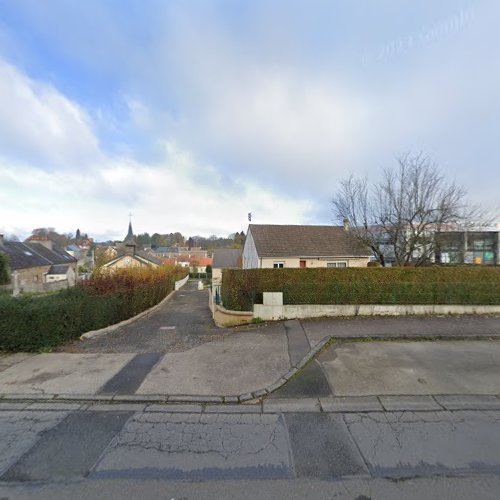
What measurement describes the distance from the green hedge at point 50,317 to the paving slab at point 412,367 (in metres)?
6.33

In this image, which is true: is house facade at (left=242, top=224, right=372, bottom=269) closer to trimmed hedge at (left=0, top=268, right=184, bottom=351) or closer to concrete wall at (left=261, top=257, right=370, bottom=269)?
concrete wall at (left=261, top=257, right=370, bottom=269)

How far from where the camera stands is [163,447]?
9.63ft

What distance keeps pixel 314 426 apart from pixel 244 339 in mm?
3265

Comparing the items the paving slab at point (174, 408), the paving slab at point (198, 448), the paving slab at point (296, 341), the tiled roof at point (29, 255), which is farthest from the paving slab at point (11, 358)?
the tiled roof at point (29, 255)

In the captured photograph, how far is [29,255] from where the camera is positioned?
110 feet

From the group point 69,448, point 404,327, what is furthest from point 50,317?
point 404,327

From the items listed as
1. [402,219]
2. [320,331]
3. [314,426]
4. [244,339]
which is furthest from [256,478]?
[402,219]

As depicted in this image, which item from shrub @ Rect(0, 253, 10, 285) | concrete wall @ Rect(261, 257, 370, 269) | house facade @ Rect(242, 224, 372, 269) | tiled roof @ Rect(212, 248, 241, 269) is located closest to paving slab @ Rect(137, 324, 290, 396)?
concrete wall @ Rect(261, 257, 370, 269)

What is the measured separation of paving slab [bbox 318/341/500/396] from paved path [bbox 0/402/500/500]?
22.5 inches

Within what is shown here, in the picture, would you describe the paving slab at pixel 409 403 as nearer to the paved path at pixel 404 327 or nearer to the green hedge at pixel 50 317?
the paved path at pixel 404 327

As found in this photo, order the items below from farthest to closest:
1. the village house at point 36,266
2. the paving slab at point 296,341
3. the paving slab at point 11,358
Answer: the village house at point 36,266
the paving slab at point 296,341
the paving slab at point 11,358

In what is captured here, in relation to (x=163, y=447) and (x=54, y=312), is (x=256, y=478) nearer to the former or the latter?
(x=163, y=447)

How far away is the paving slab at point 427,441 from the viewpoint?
2605 mm

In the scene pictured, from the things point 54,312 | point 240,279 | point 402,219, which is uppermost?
point 402,219
